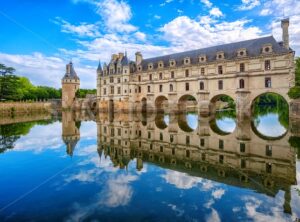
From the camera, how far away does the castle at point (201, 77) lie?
27.6 m

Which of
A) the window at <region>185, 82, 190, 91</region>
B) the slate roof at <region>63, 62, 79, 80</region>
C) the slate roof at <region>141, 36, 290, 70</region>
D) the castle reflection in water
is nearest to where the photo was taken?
the castle reflection in water

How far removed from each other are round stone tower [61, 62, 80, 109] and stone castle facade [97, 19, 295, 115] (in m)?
11.6

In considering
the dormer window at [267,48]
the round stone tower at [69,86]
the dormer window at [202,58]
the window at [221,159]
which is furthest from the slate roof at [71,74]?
the window at [221,159]

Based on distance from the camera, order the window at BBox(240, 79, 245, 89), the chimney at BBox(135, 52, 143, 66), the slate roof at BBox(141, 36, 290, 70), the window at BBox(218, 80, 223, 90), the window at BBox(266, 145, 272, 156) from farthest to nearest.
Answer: the chimney at BBox(135, 52, 143, 66), the window at BBox(218, 80, 223, 90), the window at BBox(240, 79, 245, 89), the slate roof at BBox(141, 36, 290, 70), the window at BBox(266, 145, 272, 156)

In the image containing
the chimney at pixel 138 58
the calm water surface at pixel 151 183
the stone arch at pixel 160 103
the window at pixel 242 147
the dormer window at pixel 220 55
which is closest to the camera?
the calm water surface at pixel 151 183

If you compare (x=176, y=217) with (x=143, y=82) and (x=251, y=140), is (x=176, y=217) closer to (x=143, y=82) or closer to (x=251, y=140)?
(x=251, y=140)

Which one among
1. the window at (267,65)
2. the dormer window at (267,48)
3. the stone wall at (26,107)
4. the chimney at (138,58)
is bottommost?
the stone wall at (26,107)

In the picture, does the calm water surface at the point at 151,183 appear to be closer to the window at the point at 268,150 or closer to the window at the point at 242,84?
the window at the point at 268,150

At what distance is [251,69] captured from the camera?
29.0 meters

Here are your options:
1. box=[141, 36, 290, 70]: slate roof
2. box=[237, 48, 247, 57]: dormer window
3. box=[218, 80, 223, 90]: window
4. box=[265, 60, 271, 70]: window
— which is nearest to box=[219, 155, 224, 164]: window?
box=[265, 60, 271, 70]: window

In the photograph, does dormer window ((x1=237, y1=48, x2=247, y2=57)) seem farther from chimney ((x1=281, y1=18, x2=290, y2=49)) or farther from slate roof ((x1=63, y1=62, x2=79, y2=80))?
slate roof ((x1=63, y1=62, x2=79, y2=80))

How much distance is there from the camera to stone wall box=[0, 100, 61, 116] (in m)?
45.6

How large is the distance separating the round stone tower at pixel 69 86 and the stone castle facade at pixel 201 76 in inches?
456

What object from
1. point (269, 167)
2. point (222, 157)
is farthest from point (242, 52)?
point (269, 167)
